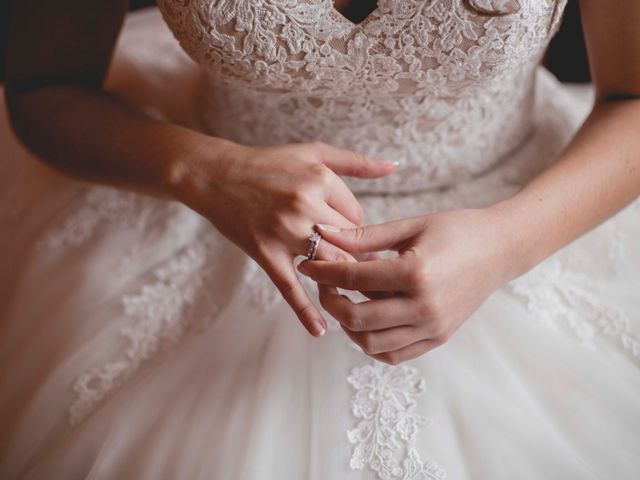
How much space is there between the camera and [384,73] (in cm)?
71

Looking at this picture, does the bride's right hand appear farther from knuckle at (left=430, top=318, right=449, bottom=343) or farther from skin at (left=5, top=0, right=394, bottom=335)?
knuckle at (left=430, top=318, right=449, bottom=343)

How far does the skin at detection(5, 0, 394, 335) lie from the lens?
0.67 metres

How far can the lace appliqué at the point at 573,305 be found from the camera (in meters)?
0.73

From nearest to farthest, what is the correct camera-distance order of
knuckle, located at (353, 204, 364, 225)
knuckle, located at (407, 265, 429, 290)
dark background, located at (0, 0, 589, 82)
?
knuckle, located at (407, 265, 429, 290) < knuckle, located at (353, 204, 364, 225) < dark background, located at (0, 0, 589, 82)

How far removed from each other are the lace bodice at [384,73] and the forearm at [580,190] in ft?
0.46

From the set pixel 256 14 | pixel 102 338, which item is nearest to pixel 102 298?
pixel 102 338

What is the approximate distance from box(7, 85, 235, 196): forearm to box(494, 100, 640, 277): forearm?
397 mm

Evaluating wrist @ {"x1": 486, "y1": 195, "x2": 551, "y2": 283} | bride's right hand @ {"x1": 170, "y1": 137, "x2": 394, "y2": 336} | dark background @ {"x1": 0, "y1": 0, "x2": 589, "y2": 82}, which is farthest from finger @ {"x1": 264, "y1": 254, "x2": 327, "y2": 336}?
dark background @ {"x1": 0, "y1": 0, "x2": 589, "y2": 82}

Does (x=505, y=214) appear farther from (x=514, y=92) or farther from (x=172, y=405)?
(x=172, y=405)

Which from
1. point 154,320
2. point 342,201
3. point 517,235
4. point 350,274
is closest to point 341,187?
point 342,201

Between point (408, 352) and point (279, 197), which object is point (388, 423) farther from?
point (279, 197)

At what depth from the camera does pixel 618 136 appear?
0.74 m

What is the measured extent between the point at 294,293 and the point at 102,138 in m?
0.40

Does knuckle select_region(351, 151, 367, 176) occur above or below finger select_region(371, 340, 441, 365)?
above
